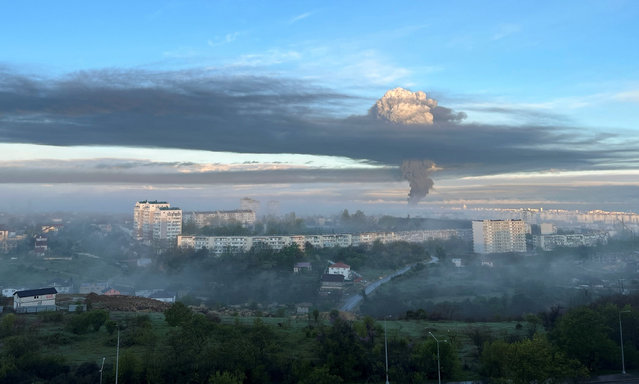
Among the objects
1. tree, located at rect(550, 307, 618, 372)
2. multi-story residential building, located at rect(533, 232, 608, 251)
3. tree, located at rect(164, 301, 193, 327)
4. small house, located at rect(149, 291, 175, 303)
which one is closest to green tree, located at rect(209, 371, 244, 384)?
tree, located at rect(164, 301, 193, 327)

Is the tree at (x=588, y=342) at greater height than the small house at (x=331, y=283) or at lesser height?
greater

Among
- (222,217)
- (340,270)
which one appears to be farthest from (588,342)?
(222,217)

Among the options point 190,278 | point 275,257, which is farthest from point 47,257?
point 275,257

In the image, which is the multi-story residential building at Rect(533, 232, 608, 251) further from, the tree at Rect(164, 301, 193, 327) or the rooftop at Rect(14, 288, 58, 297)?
the rooftop at Rect(14, 288, 58, 297)

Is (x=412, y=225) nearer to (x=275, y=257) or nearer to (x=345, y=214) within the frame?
(x=345, y=214)

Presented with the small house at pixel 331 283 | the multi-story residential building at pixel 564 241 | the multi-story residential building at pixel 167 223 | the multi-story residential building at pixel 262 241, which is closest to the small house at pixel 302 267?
the small house at pixel 331 283

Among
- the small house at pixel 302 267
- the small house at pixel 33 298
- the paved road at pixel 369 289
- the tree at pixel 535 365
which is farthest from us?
the small house at pixel 302 267

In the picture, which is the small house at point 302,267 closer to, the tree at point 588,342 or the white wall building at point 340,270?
the white wall building at point 340,270
